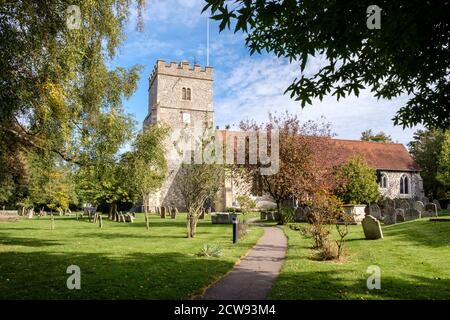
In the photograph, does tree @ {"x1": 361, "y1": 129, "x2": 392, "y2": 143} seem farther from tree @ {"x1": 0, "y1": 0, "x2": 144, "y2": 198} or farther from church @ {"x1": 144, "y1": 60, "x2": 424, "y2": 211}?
tree @ {"x1": 0, "y1": 0, "x2": 144, "y2": 198}

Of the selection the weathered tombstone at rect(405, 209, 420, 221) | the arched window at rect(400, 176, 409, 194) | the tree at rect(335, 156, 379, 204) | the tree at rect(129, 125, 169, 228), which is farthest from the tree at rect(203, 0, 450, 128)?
the arched window at rect(400, 176, 409, 194)

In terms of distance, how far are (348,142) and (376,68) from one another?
44.6m

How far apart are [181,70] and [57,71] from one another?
4330 cm

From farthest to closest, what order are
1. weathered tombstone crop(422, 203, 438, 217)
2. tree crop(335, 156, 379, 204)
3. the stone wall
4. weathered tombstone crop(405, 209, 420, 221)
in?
the stone wall
tree crop(335, 156, 379, 204)
weathered tombstone crop(422, 203, 438, 217)
weathered tombstone crop(405, 209, 420, 221)

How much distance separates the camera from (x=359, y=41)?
5.72 meters

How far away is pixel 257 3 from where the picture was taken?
479cm

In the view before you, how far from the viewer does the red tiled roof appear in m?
48.0

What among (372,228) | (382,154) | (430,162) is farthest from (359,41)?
(430,162)

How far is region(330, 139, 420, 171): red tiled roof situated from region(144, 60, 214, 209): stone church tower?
18816 mm

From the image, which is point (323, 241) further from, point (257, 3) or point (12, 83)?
point (12, 83)

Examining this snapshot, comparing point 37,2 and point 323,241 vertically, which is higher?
point 37,2

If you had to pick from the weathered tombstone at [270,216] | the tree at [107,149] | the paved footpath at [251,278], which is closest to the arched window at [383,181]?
the weathered tombstone at [270,216]

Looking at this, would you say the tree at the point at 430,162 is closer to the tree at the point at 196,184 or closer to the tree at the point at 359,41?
the tree at the point at 196,184

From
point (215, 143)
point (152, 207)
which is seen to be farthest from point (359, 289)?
point (152, 207)
